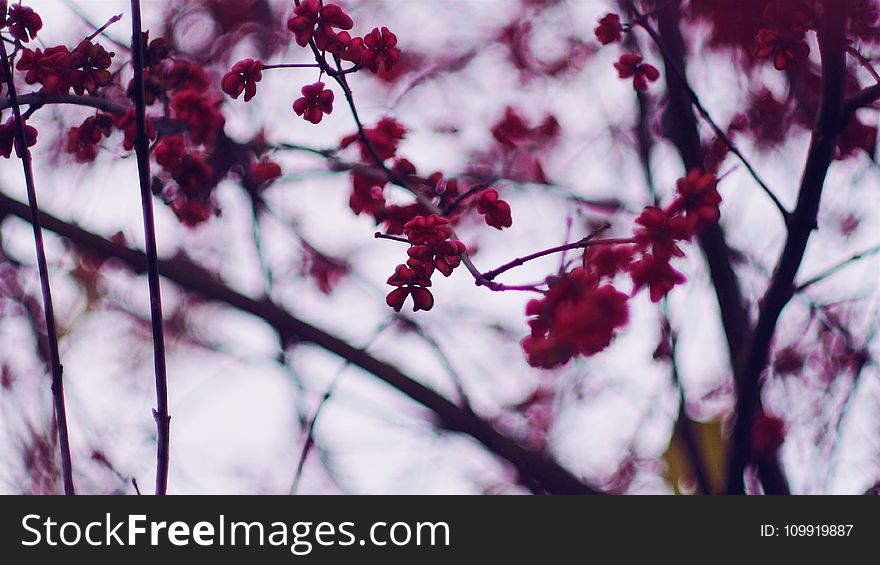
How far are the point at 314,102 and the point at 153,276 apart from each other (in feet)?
2.89

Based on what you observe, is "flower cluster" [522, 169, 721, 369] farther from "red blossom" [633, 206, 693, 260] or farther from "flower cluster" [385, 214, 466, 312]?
"flower cluster" [385, 214, 466, 312]

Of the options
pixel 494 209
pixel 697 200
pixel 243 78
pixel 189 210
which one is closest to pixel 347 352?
pixel 189 210

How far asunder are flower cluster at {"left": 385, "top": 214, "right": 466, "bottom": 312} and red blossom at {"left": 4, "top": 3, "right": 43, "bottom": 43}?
1154 mm

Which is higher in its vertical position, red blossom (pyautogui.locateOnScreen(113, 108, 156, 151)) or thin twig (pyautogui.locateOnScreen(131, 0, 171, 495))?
red blossom (pyautogui.locateOnScreen(113, 108, 156, 151))

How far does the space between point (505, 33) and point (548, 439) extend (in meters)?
2.89

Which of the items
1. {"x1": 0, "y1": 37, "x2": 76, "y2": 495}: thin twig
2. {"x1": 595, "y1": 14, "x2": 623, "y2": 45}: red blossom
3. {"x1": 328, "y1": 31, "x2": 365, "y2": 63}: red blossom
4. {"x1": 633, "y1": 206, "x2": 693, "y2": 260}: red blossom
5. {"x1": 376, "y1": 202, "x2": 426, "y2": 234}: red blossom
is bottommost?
{"x1": 0, "y1": 37, "x2": 76, "y2": 495}: thin twig

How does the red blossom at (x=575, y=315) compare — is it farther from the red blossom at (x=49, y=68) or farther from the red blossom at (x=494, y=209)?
the red blossom at (x=49, y=68)

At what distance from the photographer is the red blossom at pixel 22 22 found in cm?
183

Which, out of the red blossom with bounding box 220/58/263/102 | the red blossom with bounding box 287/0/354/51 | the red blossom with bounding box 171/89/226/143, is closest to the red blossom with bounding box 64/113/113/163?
the red blossom with bounding box 171/89/226/143

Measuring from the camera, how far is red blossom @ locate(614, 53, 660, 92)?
2.35 m

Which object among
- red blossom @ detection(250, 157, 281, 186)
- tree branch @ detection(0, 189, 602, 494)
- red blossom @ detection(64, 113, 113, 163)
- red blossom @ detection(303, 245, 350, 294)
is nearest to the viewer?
red blossom @ detection(64, 113, 113, 163)
